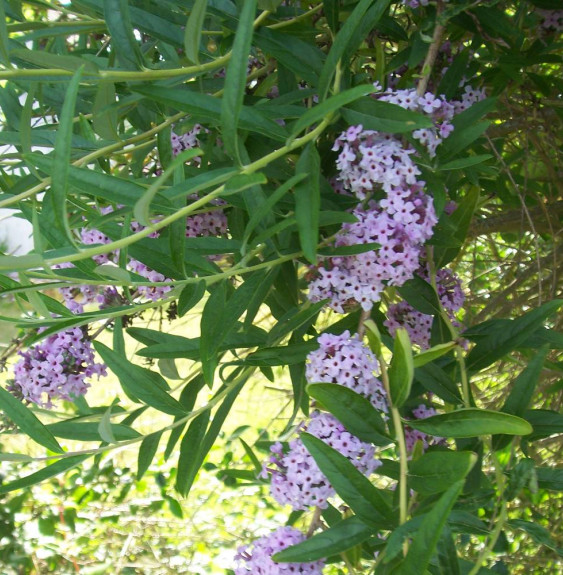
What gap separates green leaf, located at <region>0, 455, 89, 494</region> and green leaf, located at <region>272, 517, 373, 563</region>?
0.62ft

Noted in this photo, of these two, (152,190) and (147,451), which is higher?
(152,190)

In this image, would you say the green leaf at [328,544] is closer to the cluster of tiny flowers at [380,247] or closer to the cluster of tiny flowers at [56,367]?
the cluster of tiny flowers at [380,247]

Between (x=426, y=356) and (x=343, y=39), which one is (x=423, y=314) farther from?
(x=343, y=39)

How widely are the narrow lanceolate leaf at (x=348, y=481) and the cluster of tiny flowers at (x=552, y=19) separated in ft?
1.92

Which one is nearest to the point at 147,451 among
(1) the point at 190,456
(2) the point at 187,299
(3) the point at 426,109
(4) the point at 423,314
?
(1) the point at 190,456

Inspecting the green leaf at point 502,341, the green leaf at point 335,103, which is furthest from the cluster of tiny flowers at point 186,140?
the green leaf at point 502,341

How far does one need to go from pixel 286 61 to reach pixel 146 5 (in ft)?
0.50

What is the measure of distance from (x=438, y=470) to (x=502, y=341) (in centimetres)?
21

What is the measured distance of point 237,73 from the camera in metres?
0.49

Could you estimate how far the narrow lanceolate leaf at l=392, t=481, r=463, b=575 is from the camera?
0.42m

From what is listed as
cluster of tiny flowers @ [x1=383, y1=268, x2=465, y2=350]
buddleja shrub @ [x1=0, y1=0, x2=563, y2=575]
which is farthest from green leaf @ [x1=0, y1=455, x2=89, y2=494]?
cluster of tiny flowers @ [x1=383, y1=268, x2=465, y2=350]

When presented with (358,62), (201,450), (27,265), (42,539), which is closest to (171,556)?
(42,539)

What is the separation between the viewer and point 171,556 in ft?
6.90

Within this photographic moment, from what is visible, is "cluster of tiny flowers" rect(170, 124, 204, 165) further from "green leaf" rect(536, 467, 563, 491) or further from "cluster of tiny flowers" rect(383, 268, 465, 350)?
"green leaf" rect(536, 467, 563, 491)
